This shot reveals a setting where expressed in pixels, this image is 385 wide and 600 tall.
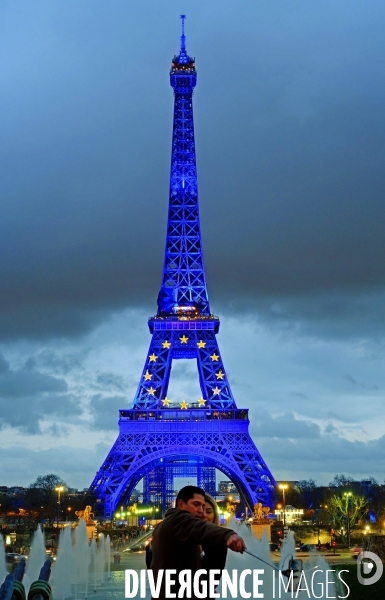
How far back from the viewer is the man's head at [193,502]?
6344 mm

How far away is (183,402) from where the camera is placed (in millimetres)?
81812

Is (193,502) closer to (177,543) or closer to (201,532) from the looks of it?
(177,543)

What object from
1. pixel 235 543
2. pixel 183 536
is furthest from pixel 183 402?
pixel 235 543

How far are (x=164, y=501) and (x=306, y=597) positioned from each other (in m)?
105

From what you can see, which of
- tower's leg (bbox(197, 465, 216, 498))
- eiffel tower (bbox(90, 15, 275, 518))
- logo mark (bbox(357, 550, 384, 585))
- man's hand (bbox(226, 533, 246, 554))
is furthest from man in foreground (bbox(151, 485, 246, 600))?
tower's leg (bbox(197, 465, 216, 498))

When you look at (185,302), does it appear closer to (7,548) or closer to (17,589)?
(7,548)

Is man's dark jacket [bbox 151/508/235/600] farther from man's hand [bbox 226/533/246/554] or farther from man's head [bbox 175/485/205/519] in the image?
man's hand [bbox 226/533/246/554]

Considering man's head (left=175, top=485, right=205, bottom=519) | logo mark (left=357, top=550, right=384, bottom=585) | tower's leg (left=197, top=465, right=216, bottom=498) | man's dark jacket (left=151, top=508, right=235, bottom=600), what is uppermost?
tower's leg (left=197, top=465, right=216, bottom=498)

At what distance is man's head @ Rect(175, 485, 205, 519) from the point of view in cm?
634

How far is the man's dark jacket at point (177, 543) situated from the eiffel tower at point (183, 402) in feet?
228

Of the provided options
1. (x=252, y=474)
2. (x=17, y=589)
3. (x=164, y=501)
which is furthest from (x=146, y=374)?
(x=17, y=589)

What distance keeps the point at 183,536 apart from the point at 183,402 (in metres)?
76.3

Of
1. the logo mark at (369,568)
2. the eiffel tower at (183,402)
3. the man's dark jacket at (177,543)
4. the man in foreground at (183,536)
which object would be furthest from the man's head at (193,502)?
the eiffel tower at (183,402)

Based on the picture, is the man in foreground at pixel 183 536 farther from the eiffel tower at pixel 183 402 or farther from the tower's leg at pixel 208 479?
the tower's leg at pixel 208 479
